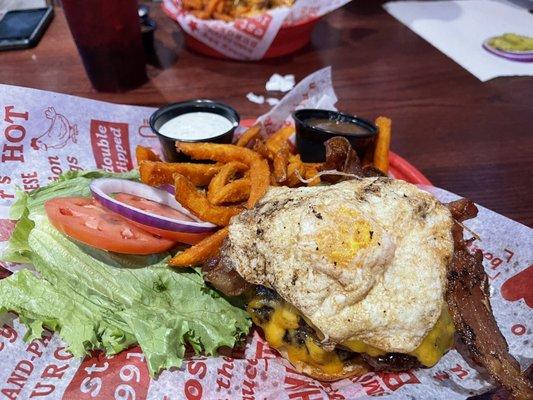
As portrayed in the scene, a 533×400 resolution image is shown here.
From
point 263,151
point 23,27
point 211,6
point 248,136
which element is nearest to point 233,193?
point 263,151

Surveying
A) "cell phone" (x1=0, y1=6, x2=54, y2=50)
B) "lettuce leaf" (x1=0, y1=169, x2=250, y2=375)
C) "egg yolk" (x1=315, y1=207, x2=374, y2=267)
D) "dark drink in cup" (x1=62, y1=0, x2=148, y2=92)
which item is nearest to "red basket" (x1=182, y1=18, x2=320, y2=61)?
"dark drink in cup" (x1=62, y1=0, x2=148, y2=92)

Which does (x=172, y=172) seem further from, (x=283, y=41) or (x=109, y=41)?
(x=283, y=41)

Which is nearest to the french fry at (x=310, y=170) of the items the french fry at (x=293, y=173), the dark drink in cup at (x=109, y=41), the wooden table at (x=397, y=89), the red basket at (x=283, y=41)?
the french fry at (x=293, y=173)

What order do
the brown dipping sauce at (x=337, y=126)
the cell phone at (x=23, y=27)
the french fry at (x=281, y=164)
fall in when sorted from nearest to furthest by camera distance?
the french fry at (x=281, y=164), the brown dipping sauce at (x=337, y=126), the cell phone at (x=23, y=27)

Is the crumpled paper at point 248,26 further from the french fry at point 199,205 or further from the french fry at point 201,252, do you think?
the french fry at point 201,252

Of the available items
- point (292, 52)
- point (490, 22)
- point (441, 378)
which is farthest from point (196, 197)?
point (490, 22)

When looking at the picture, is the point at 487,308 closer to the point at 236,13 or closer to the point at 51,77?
the point at 236,13
